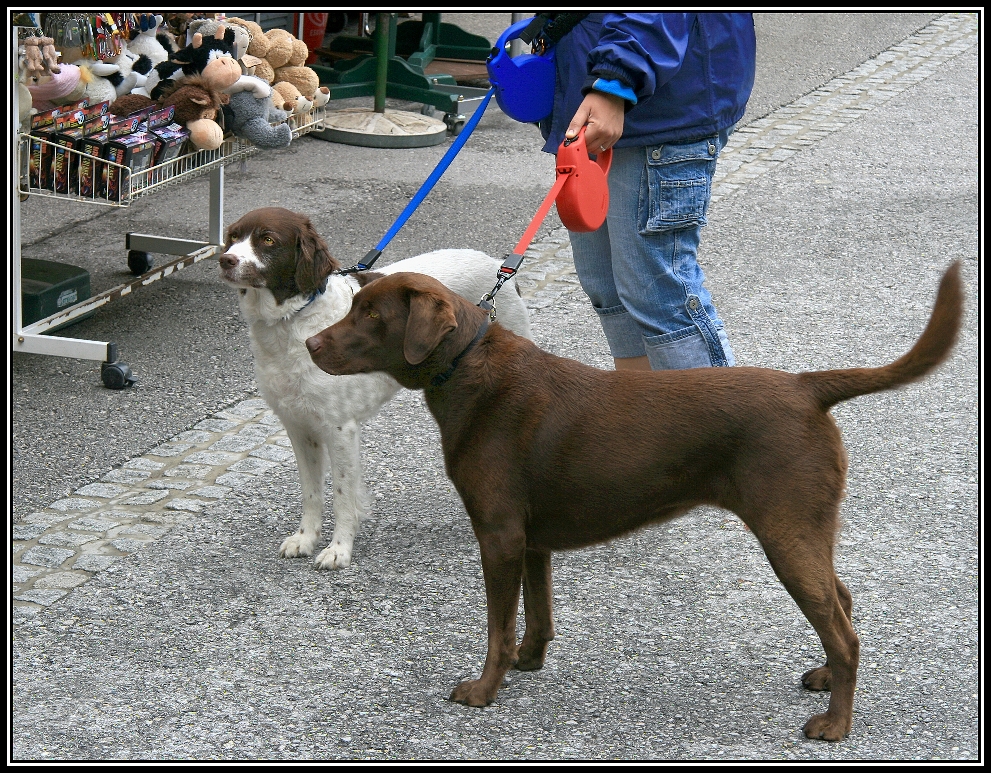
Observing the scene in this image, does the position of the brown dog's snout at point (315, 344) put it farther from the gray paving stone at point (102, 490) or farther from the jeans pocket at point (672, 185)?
the gray paving stone at point (102, 490)

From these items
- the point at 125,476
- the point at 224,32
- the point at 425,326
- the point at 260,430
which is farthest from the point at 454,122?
the point at 425,326

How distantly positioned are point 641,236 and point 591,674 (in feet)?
4.46

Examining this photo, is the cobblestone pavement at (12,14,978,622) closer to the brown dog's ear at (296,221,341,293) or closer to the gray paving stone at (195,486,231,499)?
the gray paving stone at (195,486,231,499)

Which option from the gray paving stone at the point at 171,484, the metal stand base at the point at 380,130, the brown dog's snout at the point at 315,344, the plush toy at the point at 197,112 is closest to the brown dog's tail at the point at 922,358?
the brown dog's snout at the point at 315,344

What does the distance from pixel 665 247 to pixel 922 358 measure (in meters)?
1.07

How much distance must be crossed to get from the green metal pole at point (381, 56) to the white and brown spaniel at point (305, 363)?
532 cm

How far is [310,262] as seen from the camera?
12.4 feet

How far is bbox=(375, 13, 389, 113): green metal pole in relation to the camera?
29.3 feet

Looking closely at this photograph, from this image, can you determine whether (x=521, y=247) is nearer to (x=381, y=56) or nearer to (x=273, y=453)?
(x=273, y=453)

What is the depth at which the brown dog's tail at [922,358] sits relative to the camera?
9.14ft

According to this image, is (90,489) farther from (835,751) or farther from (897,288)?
(897,288)

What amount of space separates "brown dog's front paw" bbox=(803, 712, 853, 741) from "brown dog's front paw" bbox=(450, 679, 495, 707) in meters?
0.85

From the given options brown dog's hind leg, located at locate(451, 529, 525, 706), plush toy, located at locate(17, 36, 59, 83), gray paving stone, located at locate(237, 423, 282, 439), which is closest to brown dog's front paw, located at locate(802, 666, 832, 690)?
brown dog's hind leg, located at locate(451, 529, 525, 706)
